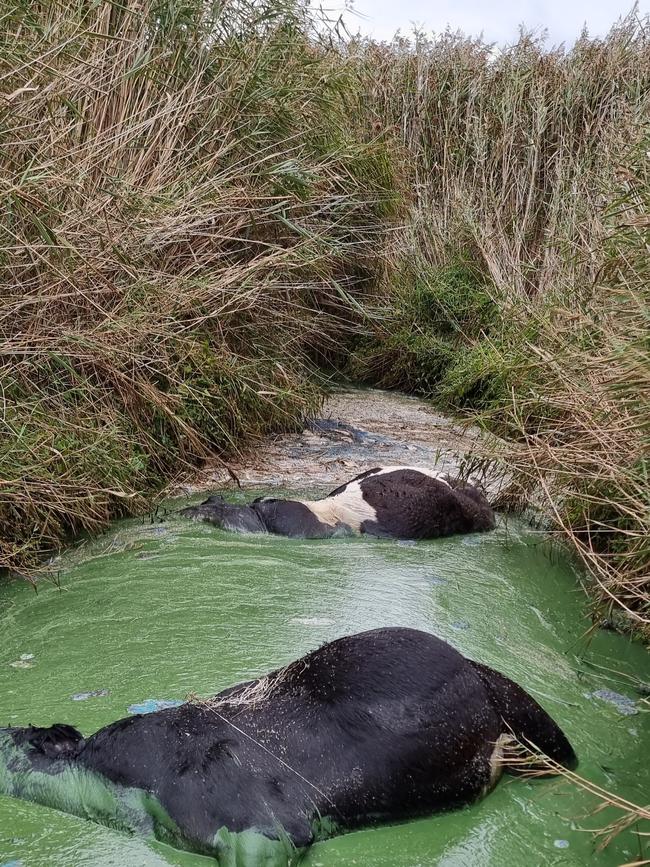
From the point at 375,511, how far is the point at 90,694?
7.95 feet

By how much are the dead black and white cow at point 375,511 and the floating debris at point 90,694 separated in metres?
1.90

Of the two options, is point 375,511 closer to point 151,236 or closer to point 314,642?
point 314,642

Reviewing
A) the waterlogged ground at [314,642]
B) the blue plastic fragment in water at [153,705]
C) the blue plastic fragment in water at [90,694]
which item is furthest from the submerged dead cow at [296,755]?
the blue plastic fragment in water at [90,694]

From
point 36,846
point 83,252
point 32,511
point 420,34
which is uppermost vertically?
point 420,34

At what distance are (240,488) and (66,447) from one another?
5.02 ft

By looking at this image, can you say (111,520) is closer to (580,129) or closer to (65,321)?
(65,321)

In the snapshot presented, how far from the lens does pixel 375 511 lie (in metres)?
5.24

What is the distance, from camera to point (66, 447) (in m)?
4.46

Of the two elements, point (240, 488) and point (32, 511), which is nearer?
point (32, 511)

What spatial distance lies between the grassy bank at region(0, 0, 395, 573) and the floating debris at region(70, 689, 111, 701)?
0.92 meters

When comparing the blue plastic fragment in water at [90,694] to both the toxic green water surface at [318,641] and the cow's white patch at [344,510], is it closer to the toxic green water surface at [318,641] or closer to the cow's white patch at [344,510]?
the toxic green water surface at [318,641]

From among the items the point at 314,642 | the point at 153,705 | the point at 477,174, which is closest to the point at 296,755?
the point at 153,705

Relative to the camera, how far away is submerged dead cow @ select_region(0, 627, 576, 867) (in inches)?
88.9

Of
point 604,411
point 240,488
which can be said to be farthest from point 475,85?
point 604,411
